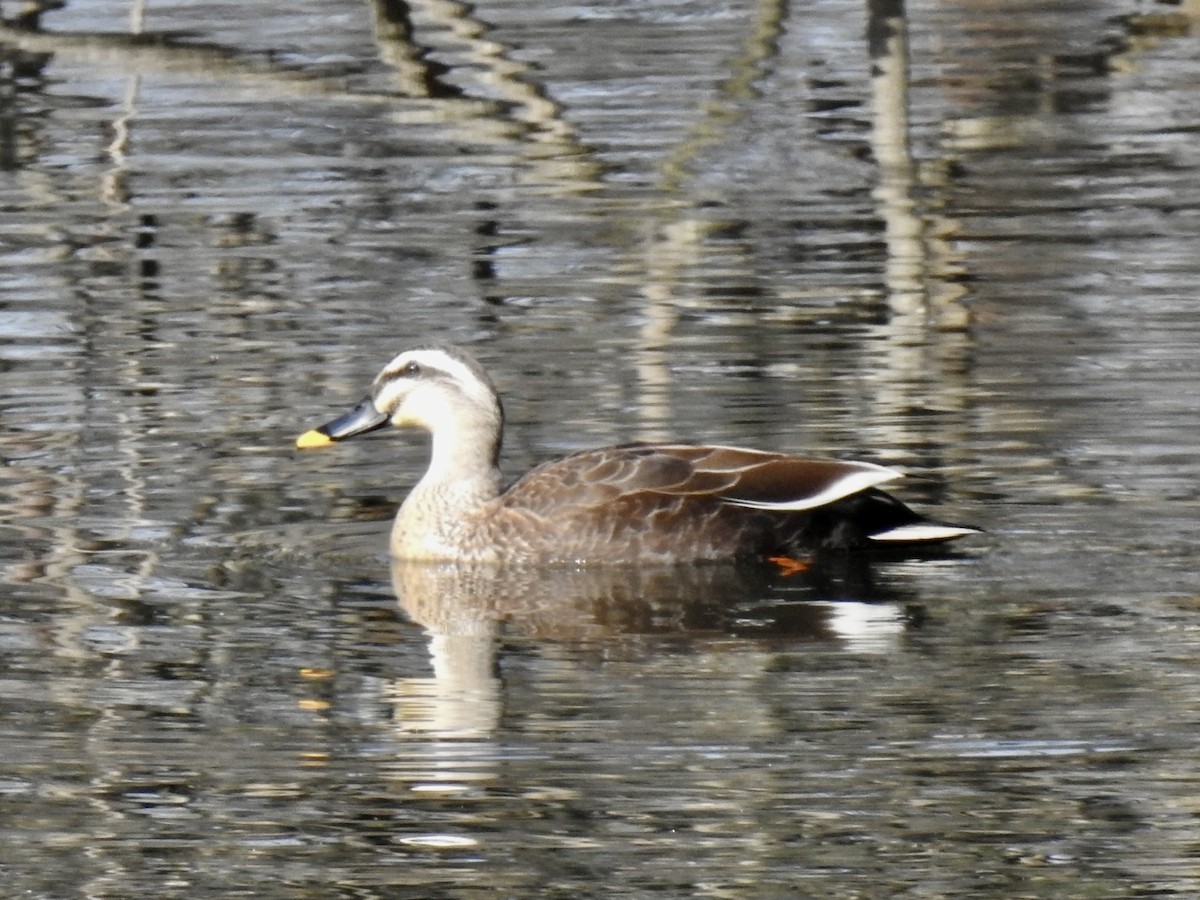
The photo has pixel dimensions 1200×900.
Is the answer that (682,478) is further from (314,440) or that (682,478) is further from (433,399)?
(314,440)

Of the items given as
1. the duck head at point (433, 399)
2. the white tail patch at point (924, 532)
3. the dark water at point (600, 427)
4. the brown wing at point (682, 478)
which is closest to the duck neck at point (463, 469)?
the duck head at point (433, 399)

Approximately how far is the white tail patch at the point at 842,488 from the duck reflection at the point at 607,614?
0.79 ft

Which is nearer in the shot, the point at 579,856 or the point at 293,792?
the point at 579,856

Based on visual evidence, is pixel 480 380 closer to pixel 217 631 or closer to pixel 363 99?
pixel 217 631

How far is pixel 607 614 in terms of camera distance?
9859 mm

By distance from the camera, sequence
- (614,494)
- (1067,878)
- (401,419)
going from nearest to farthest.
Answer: (1067,878) → (614,494) → (401,419)

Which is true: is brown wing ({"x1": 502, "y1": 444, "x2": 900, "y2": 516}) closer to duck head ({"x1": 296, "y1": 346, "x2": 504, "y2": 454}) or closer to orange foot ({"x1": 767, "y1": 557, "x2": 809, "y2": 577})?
orange foot ({"x1": 767, "y1": 557, "x2": 809, "y2": 577})

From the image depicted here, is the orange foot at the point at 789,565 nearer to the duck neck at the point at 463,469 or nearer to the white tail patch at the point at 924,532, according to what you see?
the white tail patch at the point at 924,532

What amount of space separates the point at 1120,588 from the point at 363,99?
8.60 m

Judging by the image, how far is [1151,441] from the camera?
1139 centimetres

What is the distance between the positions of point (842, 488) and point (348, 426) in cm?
200

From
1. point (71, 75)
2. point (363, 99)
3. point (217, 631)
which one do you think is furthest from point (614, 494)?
point (71, 75)

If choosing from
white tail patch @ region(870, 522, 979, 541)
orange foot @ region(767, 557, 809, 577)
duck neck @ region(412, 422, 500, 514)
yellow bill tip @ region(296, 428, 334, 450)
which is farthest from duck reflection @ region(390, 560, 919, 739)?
yellow bill tip @ region(296, 428, 334, 450)

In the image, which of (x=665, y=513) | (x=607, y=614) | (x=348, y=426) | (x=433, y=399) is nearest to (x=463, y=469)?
(x=433, y=399)
